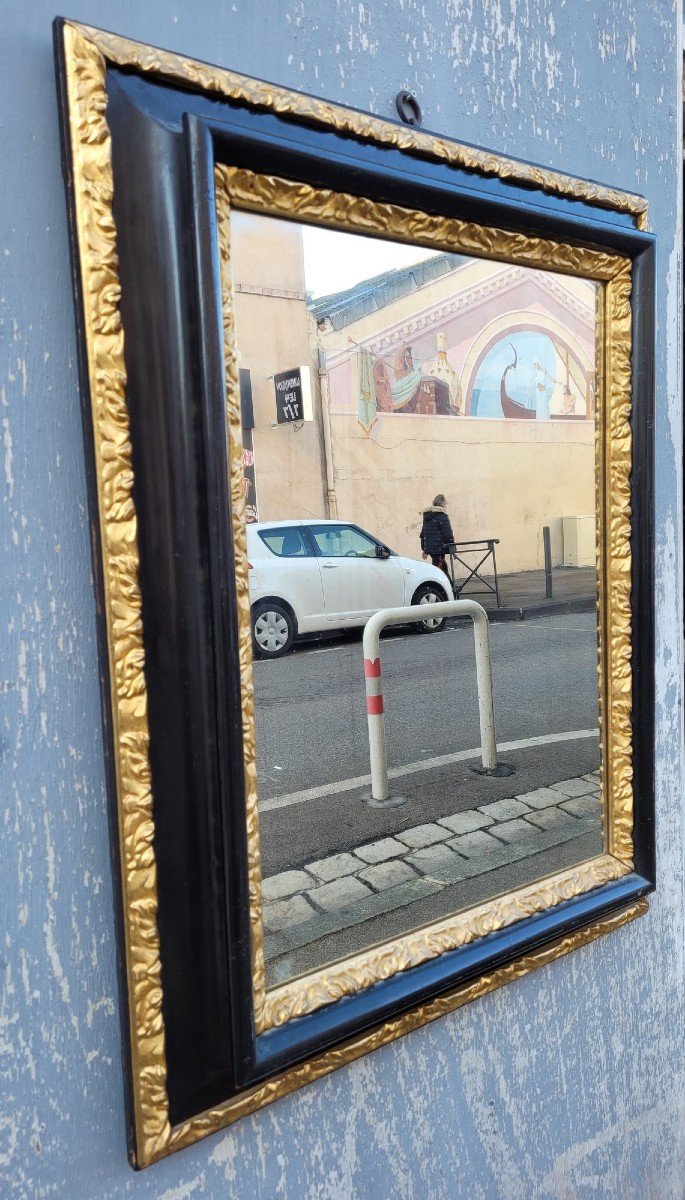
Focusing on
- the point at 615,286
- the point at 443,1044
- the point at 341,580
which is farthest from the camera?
the point at 615,286

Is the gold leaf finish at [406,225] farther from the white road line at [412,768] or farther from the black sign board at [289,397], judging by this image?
the white road line at [412,768]

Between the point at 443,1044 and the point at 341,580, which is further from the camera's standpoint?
the point at 443,1044

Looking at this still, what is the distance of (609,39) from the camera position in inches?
46.1

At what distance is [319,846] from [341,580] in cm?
31

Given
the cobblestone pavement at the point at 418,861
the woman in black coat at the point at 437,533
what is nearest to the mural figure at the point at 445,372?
the woman in black coat at the point at 437,533

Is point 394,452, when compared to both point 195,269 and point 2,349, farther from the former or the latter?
point 2,349

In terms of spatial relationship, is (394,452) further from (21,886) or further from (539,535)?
(21,886)

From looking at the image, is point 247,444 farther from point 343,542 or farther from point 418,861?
point 418,861

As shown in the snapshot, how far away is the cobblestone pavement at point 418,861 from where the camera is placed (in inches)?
35.4

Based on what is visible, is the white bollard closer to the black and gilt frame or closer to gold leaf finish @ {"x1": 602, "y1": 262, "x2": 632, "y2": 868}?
the black and gilt frame

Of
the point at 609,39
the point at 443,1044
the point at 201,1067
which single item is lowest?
the point at 443,1044

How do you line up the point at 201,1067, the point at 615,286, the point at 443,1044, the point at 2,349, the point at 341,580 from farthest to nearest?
the point at 615,286, the point at 443,1044, the point at 341,580, the point at 201,1067, the point at 2,349

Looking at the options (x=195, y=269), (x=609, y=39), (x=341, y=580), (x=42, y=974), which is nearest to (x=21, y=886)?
(x=42, y=974)

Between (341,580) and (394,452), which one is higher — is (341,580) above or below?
below
